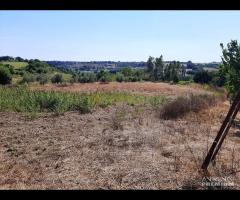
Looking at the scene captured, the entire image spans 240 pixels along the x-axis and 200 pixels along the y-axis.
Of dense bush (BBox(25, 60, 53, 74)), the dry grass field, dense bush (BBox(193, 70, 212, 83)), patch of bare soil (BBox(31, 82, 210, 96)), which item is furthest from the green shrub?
dense bush (BBox(193, 70, 212, 83))

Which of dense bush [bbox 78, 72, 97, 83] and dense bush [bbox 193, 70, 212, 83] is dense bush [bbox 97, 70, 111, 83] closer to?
dense bush [bbox 78, 72, 97, 83]

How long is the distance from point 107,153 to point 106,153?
2 centimetres

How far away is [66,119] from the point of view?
9742 millimetres

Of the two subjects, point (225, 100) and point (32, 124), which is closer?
point (32, 124)

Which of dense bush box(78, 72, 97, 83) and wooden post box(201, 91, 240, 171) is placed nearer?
wooden post box(201, 91, 240, 171)

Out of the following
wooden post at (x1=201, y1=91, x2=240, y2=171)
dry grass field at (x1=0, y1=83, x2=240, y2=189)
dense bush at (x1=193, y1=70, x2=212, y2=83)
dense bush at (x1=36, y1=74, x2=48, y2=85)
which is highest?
wooden post at (x1=201, y1=91, x2=240, y2=171)

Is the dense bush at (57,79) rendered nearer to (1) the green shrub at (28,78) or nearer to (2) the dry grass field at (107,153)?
(1) the green shrub at (28,78)

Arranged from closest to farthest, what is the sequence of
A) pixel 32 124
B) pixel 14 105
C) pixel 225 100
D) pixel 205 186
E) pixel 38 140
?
pixel 205 186, pixel 38 140, pixel 32 124, pixel 14 105, pixel 225 100

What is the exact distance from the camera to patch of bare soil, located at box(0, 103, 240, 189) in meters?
4.56

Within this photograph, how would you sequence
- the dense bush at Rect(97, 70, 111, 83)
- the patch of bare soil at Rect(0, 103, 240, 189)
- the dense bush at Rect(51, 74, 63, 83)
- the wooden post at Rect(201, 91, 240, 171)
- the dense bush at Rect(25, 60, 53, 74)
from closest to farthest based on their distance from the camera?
the wooden post at Rect(201, 91, 240, 171)
the patch of bare soil at Rect(0, 103, 240, 189)
the dense bush at Rect(51, 74, 63, 83)
the dense bush at Rect(97, 70, 111, 83)
the dense bush at Rect(25, 60, 53, 74)

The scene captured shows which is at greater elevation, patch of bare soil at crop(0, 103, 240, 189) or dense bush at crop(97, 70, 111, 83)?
patch of bare soil at crop(0, 103, 240, 189)
